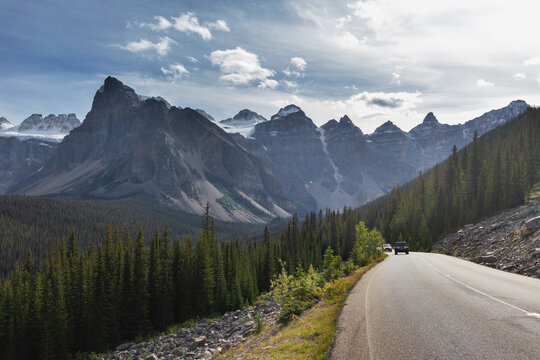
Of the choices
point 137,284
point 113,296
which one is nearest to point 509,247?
point 137,284

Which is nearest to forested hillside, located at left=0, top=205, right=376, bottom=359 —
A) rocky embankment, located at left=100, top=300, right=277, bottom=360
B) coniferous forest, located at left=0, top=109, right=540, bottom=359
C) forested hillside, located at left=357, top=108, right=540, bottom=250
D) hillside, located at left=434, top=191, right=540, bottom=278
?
coniferous forest, located at left=0, top=109, right=540, bottom=359

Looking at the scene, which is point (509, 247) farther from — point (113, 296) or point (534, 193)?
point (534, 193)

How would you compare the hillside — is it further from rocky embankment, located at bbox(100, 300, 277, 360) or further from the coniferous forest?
rocky embankment, located at bbox(100, 300, 277, 360)

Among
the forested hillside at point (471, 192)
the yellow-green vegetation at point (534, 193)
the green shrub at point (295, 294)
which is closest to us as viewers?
the green shrub at point (295, 294)

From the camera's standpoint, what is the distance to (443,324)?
444 inches

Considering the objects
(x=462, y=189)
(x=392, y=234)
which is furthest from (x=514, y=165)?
(x=392, y=234)

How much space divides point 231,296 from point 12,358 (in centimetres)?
3591

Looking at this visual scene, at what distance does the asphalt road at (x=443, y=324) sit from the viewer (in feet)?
29.7

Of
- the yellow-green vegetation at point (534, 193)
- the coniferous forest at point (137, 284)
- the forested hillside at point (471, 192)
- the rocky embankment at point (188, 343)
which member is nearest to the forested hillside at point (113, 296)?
the coniferous forest at point (137, 284)

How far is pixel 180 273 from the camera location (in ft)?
224

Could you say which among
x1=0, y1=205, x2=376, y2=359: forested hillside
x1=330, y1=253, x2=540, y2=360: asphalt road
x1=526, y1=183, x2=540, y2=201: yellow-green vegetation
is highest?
x1=526, y1=183, x2=540, y2=201: yellow-green vegetation

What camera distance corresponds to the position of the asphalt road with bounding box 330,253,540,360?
9.05 m

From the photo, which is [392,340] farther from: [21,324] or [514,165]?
[514,165]

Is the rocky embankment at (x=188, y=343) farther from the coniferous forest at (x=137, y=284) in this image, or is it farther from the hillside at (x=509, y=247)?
the hillside at (x=509, y=247)
